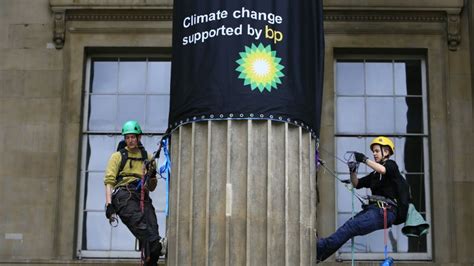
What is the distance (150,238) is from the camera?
13383 millimetres

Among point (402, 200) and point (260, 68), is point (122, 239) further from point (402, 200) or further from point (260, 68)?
point (260, 68)

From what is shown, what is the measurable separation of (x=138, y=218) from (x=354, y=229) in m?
2.75

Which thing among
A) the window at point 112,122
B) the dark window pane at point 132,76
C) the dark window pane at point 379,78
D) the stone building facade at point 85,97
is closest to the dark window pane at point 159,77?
the window at point 112,122

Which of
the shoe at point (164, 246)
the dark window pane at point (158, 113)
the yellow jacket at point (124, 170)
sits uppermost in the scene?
the dark window pane at point (158, 113)

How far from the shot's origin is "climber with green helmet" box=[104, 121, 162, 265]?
530 inches

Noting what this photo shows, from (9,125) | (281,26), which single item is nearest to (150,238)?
(281,26)

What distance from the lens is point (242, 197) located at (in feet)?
39.0

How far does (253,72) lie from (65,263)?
6.88 metres

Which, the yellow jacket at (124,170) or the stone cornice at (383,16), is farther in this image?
the stone cornice at (383,16)

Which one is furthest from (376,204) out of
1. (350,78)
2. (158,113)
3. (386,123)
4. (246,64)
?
(158,113)

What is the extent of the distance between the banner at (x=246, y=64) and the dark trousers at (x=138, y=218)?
4.74 feet

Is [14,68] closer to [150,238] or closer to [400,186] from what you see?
[150,238]

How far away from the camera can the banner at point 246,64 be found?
12.2m

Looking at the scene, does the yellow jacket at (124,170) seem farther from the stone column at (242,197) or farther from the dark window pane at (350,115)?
the dark window pane at (350,115)
